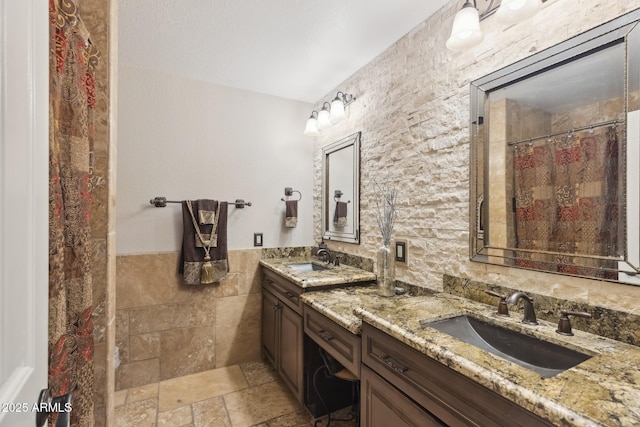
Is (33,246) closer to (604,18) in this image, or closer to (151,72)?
(604,18)

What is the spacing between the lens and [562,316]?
1.08 m

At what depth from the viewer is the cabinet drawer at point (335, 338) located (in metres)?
1.35

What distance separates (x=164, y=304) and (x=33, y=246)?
7.01ft

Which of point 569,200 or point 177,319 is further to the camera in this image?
point 177,319

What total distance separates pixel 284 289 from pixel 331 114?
1488 millimetres

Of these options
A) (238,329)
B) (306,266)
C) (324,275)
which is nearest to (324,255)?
(306,266)

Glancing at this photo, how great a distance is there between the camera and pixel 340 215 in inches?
103

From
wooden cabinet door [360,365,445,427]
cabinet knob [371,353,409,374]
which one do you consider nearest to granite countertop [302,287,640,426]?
cabinet knob [371,353,409,374]

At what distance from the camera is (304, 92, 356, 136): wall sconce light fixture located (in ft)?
7.77

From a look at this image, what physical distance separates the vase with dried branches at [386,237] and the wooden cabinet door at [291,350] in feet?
1.99

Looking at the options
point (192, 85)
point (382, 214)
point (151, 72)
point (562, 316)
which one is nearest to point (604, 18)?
point (562, 316)

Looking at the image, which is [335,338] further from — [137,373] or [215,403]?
[137,373]

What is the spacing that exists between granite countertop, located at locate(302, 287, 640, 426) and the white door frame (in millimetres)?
1002

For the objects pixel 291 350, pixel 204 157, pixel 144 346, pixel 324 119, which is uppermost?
pixel 324 119
